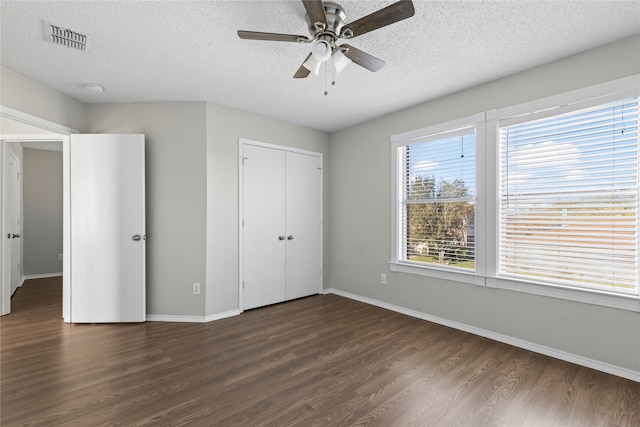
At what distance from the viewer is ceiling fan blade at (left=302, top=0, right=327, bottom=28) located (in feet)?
5.04

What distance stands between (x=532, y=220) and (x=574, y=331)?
38.1 inches

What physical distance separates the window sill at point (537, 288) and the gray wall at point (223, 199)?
2.21 meters

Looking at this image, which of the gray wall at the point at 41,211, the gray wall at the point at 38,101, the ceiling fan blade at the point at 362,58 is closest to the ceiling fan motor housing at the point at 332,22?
the ceiling fan blade at the point at 362,58

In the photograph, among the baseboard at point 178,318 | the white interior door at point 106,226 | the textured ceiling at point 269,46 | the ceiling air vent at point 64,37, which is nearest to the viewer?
the textured ceiling at point 269,46

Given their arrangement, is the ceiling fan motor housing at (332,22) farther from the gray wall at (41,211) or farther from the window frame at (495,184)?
the gray wall at (41,211)

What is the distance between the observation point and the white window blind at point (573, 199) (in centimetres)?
222

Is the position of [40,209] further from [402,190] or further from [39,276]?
[402,190]

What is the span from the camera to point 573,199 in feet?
8.06

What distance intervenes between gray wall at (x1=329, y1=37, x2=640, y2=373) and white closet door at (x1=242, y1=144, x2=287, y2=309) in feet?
3.16

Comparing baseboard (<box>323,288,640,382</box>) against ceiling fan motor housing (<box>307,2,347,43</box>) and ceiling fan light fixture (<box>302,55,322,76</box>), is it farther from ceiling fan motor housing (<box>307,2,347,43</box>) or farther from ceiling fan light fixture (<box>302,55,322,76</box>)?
ceiling fan motor housing (<box>307,2,347,43</box>)

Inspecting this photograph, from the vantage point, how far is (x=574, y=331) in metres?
2.42

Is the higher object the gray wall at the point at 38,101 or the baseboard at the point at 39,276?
the gray wall at the point at 38,101

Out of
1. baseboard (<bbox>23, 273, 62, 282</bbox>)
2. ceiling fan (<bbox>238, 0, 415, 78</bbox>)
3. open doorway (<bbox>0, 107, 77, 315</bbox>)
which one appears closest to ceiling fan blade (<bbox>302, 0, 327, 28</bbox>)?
ceiling fan (<bbox>238, 0, 415, 78</bbox>)

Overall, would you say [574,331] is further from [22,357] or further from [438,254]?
[22,357]
